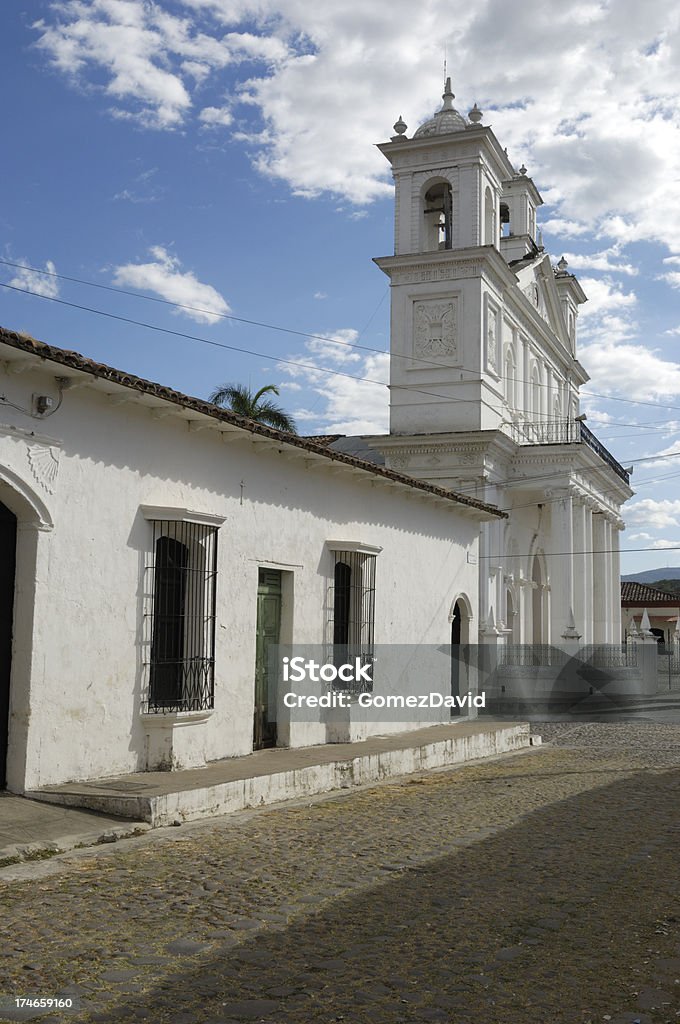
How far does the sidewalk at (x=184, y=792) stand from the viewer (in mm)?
7129

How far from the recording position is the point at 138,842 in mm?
7176

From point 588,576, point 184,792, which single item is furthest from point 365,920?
point 588,576

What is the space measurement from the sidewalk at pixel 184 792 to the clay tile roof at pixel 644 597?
38409 mm

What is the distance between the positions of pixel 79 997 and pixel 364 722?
9361mm

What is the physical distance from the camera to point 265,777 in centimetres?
917

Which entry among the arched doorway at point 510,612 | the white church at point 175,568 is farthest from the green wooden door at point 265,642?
the arched doorway at point 510,612

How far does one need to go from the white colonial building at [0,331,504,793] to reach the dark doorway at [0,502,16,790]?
0.05 ft

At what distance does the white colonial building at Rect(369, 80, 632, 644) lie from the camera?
87.7 ft

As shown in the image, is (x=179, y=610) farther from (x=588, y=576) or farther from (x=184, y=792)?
(x=588, y=576)

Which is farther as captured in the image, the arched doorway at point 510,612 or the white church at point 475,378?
the arched doorway at point 510,612

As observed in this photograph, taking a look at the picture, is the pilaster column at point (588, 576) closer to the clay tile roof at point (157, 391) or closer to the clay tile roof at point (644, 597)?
the clay tile roof at point (644, 597)

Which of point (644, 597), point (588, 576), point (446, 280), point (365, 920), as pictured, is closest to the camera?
point (365, 920)

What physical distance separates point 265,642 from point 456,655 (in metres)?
6.25

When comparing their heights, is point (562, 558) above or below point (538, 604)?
above
